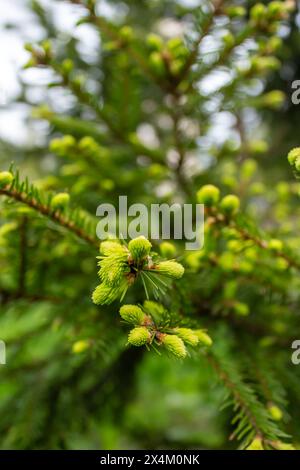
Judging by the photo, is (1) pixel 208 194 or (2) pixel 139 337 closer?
(2) pixel 139 337

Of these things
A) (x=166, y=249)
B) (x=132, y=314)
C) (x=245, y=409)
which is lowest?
(x=245, y=409)

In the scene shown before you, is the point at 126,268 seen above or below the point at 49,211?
below

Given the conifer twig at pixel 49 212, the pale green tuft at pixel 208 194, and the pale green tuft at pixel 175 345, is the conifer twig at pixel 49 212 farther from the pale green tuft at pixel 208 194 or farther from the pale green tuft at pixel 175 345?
the pale green tuft at pixel 175 345

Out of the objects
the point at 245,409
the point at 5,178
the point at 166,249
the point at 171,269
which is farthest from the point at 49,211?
the point at 245,409

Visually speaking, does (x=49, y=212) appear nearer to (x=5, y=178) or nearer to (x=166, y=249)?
(x=5, y=178)

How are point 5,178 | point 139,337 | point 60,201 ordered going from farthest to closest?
point 60,201, point 5,178, point 139,337

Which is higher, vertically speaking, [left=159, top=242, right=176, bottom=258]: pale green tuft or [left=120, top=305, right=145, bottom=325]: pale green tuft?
[left=159, top=242, right=176, bottom=258]: pale green tuft

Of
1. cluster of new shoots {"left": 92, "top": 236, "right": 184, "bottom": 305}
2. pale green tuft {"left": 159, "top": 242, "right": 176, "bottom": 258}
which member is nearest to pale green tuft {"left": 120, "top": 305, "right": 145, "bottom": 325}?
cluster of new shoots {"left": 92, "top": 236, "right": 184, "bottom": 305}

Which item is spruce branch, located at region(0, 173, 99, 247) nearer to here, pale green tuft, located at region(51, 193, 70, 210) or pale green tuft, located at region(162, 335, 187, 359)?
pale green tuft, located at region(51, 193, 70, 210)

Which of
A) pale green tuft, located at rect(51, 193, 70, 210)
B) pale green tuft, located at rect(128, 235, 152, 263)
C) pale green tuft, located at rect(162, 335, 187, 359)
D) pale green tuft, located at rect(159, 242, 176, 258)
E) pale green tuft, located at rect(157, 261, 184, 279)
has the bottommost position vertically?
pale green tuft, located at rect(162, 335, 187, 359)

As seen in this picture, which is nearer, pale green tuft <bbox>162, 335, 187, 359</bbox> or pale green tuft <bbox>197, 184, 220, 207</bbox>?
pale green tuft <bbox>162, 335, 187, 359</bbox>

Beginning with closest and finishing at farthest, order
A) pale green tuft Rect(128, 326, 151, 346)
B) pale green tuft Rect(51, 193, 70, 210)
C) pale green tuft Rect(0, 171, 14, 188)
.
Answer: pale green tuft Rect(128, 326, 151, 346)
pale green tuft Rect(0, 171, 14, 188)
pale green tuft Rect(51, 193, 70, 210)

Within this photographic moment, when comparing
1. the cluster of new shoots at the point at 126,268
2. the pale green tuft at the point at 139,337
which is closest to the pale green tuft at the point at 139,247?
the cluster of new shoots at the point at 126,268
